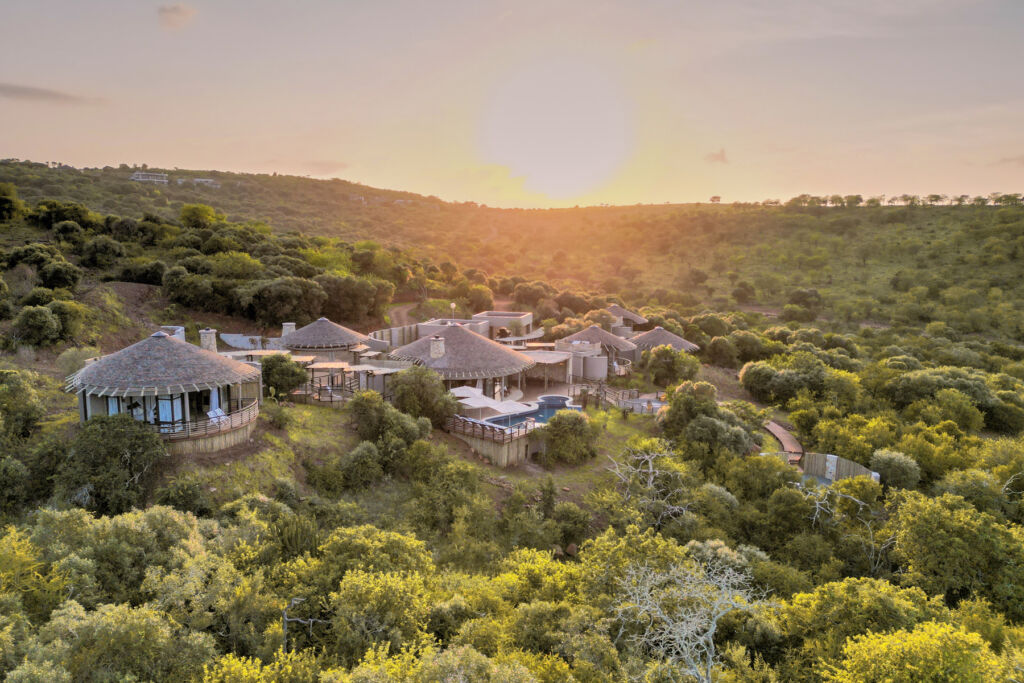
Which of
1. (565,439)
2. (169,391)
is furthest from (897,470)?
(169,391)

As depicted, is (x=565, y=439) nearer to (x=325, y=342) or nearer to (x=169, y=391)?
(x=169, y=391)

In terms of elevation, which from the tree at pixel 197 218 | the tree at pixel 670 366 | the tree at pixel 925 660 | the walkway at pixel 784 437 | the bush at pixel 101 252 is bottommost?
the walkway at pixel 784 437

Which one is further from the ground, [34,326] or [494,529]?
[34,326]

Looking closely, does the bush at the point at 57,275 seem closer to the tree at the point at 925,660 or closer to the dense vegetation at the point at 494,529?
the dense vegetation at the point at 494,529

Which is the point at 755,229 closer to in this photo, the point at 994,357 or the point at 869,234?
the point at 869,234

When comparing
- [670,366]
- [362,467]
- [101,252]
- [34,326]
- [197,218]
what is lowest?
[362,467]

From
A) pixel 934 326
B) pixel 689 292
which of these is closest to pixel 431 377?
pixel 934 326

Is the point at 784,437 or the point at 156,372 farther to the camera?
the point at 784,437

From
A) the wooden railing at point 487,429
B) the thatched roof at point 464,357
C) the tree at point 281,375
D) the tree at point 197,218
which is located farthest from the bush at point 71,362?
the tree at point 197,218
